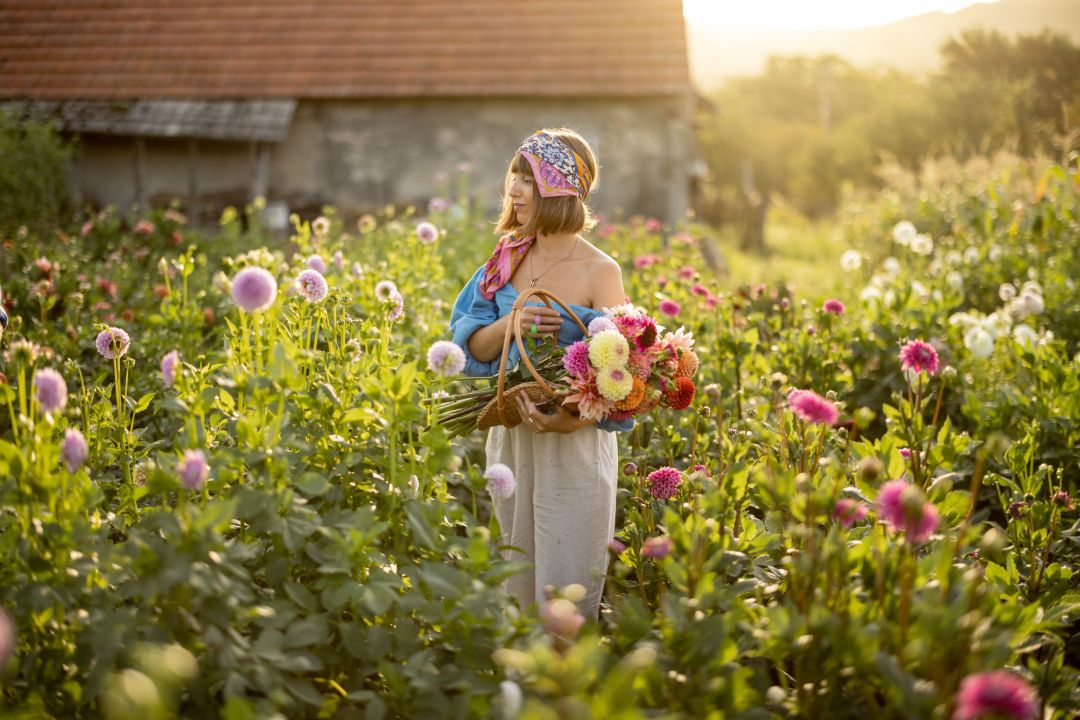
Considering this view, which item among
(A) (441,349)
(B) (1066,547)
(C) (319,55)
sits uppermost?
(C) (319,55)

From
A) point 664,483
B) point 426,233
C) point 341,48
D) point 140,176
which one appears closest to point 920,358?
point 664,483

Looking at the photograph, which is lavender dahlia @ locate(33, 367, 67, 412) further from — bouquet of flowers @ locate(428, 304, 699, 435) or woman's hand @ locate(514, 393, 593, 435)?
woman's hand @ locate(514, 393, 593, 435)

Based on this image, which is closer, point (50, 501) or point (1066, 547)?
point (50, 501)

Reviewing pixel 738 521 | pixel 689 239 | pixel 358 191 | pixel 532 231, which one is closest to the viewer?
pixel 738 521

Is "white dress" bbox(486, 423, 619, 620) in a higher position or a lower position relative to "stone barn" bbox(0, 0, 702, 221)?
lower

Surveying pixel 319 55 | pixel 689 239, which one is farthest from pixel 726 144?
pixel 689 239

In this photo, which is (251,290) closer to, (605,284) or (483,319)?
(483,319)

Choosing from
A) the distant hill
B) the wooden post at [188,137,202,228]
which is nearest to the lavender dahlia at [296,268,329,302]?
the wooden post at [188,137,202,228]

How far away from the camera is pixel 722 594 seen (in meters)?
1.79

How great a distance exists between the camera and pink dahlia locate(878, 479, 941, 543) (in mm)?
1552

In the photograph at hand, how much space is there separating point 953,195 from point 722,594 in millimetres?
9642

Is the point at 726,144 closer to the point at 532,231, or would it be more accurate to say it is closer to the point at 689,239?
the point at 689,239

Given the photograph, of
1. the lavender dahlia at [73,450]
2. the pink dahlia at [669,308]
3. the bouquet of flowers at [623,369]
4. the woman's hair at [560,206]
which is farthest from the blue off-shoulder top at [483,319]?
the lavender dahlia at [73,450]

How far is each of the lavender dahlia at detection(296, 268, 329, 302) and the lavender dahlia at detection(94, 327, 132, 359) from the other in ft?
1.59
